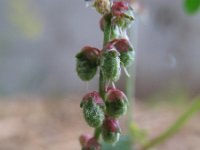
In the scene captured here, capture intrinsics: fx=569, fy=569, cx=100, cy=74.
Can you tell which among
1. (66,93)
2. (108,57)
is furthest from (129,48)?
(66,93)

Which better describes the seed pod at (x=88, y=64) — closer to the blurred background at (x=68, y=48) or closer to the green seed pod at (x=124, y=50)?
the green seed pod at (x=124, y=50)

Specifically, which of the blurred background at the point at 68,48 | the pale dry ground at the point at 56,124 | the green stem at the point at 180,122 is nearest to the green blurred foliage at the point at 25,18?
the blurred background at the point at 68,48

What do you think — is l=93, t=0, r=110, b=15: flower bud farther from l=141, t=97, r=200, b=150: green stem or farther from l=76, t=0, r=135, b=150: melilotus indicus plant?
l=141, t=97, r=200, b=150: green stem

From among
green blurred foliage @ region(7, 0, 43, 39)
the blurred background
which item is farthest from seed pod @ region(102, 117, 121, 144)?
green blurred foliage @ region(7, 0, 43, 39)

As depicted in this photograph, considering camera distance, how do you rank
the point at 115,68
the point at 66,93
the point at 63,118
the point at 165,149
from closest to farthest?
the point at 115,68 → the point at 165,149 → the point at 63,118 → the point at 66,93

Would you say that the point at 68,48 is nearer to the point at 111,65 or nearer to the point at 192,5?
the point at 192,5

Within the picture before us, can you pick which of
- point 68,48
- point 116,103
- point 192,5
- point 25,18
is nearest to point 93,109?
point 116,103

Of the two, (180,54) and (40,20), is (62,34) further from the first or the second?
(180,54)
